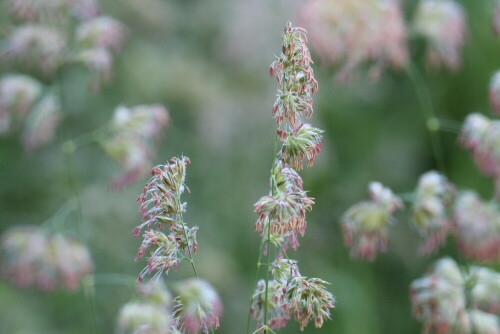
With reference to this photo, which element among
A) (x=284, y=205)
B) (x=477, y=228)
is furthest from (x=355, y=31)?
(x=284, y=205)

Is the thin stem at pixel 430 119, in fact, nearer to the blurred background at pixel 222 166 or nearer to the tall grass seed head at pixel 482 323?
the tall grass seed head at pixel 482 323

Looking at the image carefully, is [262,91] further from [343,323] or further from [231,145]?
[343,323]

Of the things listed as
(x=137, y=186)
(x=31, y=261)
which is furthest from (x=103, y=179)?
(x=31, y=261)

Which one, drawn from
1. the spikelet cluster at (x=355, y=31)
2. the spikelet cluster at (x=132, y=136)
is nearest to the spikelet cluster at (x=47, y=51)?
the spikelet cluster at (x=132, y=136)

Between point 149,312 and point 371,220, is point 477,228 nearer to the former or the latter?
point 371,220

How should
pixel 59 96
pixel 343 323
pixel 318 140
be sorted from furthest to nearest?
pixel 343 323
pixel 59 96
pixel 318 140

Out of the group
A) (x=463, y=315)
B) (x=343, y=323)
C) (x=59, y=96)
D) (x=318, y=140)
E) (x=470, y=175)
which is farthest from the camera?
(x=470, y=175)

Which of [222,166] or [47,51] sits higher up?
[222,166]
